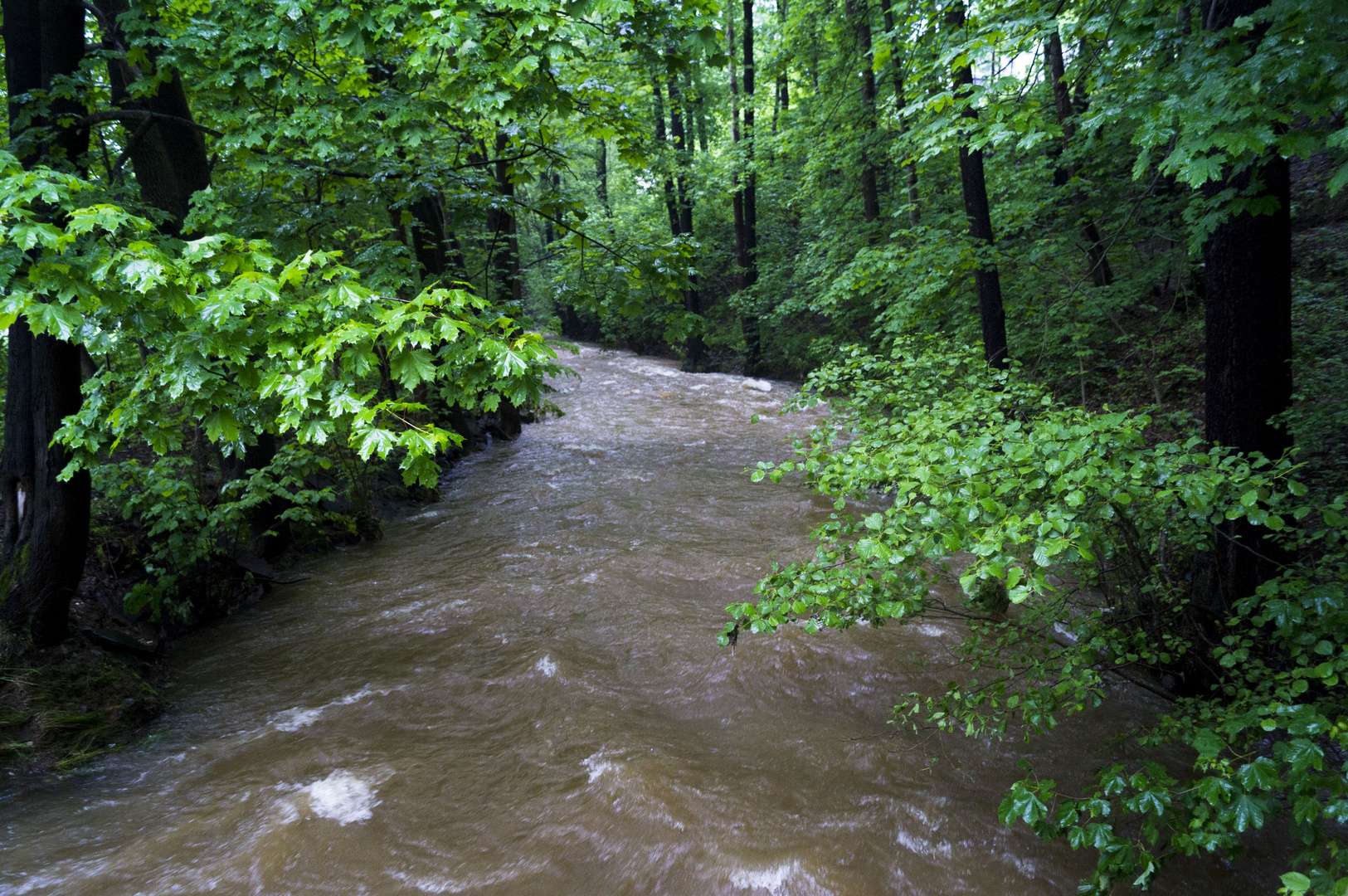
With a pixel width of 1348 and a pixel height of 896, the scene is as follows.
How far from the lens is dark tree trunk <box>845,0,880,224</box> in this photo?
1123 centimetres

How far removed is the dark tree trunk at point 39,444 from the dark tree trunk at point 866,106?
1009 centimetres

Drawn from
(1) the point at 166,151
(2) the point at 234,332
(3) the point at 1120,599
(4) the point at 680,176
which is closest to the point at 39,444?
(2) the point at 234,332

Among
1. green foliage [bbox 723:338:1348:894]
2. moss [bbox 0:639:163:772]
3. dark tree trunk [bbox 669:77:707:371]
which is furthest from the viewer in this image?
dark tree trunk [bbox 669:77:707:371]

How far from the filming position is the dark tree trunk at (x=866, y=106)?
1123cm

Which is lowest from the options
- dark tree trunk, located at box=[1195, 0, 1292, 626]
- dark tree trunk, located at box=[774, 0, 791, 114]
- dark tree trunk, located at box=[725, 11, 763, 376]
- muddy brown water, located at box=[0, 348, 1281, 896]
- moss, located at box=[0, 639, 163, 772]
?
muddy brown water, located at box=[0, 348, 1281, 896]

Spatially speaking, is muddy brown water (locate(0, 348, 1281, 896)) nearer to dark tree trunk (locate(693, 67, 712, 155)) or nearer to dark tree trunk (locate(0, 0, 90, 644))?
dark tree trunk (locate(0, 0, 90, 644))

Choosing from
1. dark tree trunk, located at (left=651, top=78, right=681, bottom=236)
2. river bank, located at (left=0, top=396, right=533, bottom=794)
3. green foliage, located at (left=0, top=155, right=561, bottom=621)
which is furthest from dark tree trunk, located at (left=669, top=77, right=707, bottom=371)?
green foliage, located at (left=0, top=155, right=561, bottom=621)

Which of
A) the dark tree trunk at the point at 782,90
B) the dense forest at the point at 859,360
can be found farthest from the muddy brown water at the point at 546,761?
the dark tree trunk at the point at 782,90

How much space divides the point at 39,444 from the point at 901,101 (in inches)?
450

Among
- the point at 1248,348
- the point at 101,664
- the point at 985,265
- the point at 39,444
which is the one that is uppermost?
the point at 985,265

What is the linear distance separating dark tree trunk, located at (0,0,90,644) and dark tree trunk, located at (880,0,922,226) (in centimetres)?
850

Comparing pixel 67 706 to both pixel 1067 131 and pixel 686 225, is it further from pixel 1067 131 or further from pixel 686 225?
pixel 686 225

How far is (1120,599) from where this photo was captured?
456 centimetres

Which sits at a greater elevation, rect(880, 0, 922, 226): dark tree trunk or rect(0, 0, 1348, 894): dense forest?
rect(880, 0, 922, 226): dark tree trunk
